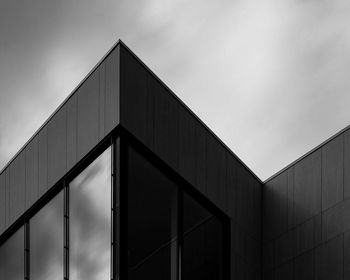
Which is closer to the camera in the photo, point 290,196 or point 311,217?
point 311,217

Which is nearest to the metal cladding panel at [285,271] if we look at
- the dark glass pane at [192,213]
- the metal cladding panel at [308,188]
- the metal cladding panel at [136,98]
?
the metal cladding panel at [308,188]

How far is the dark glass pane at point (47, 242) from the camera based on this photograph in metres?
24.0

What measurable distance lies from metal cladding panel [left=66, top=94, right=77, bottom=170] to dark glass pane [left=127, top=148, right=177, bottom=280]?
1.87 m

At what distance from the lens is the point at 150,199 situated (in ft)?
74.7

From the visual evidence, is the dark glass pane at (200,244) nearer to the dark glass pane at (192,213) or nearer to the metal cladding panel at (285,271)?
the dark glass pane at (192,213)

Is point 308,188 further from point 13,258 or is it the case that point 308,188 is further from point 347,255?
point 13,258

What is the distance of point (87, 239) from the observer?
22531 mm

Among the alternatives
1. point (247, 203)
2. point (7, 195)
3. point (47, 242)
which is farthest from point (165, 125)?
point (7, 195)

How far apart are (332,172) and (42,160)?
24.4ft

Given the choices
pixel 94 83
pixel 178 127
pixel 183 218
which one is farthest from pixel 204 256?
pixel 94 83

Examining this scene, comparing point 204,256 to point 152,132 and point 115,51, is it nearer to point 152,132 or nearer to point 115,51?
point 152,132

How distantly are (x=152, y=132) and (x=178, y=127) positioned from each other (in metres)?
1.41

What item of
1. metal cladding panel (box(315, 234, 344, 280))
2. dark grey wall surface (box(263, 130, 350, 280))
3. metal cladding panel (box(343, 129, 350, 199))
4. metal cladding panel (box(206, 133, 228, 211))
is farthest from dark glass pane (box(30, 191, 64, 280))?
metal cladding panel (box(343, 129, 350, 199))

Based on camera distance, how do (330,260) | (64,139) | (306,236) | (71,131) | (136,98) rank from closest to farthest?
1. (136,98)
2. (71,131)
3. (64,139)
4. (330,260)
5. (306,236)
